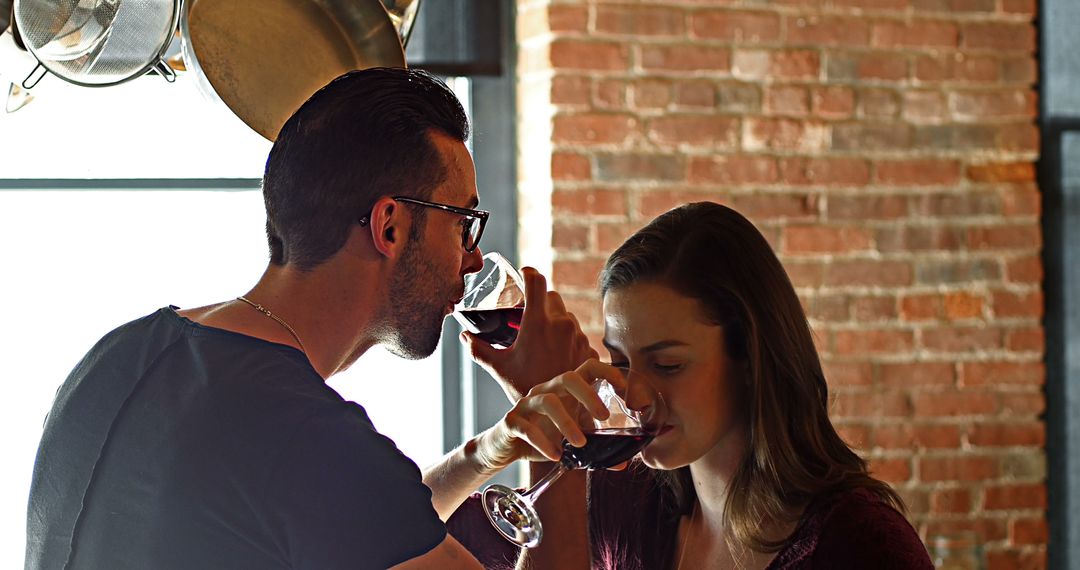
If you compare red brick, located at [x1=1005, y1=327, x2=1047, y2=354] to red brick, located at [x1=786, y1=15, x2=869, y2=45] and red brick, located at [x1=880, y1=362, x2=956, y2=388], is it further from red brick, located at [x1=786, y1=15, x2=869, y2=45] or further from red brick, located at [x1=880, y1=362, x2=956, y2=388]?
red brick, located at [x1=786, y1=15, x2=869, y2=45]

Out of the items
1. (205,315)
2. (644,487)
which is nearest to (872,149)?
(644,487)

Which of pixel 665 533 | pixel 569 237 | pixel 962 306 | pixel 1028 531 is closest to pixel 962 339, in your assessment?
pixel 962 306

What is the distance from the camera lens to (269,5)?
6.17 feet

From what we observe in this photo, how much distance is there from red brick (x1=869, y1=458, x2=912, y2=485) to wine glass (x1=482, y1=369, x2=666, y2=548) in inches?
58.4

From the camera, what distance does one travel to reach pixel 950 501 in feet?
9.50

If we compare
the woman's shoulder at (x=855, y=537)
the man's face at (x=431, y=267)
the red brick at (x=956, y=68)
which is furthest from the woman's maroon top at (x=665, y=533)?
the red brick at (x=956, y=68)

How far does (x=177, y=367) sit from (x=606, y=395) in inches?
20.2

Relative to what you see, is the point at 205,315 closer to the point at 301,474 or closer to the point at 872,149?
the point at 301,474

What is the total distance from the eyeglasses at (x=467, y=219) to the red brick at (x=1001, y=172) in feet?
5.90

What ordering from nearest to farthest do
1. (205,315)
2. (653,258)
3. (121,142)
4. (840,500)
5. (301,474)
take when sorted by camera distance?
1. (301,474)
2. (205,315)
3. (840,500)
4. (653,258)
5. (121,142)

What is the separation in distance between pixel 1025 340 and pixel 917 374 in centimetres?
29

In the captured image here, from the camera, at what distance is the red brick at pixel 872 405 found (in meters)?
2.85

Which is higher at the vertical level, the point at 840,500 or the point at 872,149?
the point at 872,149

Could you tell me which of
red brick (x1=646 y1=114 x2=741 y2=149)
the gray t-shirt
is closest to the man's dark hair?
the gray t-shirt
